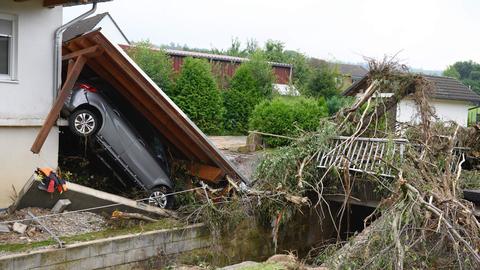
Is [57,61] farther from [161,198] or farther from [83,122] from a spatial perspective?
[161,198]

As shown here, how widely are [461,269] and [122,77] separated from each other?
6432mm

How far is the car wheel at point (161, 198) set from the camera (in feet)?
31.9

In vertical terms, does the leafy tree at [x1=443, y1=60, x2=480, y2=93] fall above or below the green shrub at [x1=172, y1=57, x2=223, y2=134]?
above

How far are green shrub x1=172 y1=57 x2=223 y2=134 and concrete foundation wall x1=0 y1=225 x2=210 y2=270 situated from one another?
436 inches

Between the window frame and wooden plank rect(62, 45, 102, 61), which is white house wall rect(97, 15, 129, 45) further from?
wooden plank rect(62, 45, 102, 61)

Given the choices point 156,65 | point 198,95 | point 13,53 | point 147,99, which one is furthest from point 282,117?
point 13,53

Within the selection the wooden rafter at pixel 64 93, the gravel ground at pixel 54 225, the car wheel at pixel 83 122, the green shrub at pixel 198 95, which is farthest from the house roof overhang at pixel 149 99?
the green shrub at pixel 198 95

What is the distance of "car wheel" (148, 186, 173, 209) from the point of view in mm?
9734

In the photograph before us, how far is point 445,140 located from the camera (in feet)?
30.0

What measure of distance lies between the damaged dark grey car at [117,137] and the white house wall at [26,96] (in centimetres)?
48

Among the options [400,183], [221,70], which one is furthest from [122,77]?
[221,70]

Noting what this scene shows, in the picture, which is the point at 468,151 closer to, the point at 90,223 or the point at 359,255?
the point at 359,255

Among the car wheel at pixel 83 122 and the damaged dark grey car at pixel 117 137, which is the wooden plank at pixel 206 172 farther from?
the car wheel at pixel 83 122

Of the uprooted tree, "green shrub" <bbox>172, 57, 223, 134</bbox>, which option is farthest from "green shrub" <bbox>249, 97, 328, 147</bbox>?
the uprooted tree
